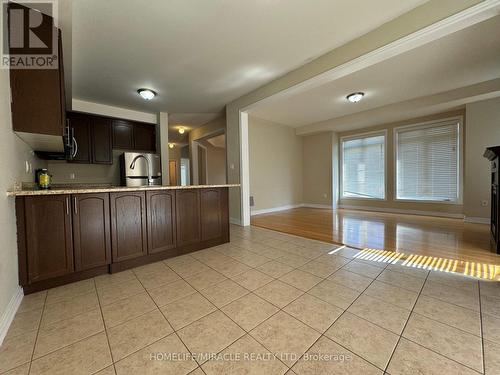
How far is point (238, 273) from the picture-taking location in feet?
7.04

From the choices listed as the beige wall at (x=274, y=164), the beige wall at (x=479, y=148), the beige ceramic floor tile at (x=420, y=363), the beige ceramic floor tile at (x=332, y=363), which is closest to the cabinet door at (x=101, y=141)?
the beige wall at (x=274, y=164)

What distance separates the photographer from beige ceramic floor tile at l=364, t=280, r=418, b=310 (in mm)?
1578

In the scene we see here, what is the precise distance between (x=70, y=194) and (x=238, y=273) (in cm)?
180

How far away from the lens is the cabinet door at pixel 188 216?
2.69 metres

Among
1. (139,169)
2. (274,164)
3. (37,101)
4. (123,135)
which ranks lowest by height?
(139,169)

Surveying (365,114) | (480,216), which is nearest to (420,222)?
(480,216)

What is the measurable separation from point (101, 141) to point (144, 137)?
0.89 metres

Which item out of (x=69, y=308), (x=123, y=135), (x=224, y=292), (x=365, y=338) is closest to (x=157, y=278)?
(x=69, y=308)

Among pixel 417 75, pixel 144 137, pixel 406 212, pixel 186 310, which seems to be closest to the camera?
pixel 186 310

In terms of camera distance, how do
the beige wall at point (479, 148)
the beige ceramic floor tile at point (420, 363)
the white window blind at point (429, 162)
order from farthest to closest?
1. the white window blind at point (429, 162)
2. the beige wall at point (479, 148)
3. the beige ceramic floor tile at point (420, 363)

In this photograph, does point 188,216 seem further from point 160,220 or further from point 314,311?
point 314,311

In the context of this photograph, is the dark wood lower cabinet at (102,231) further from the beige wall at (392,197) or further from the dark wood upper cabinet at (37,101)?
the beige wall at (392,197)

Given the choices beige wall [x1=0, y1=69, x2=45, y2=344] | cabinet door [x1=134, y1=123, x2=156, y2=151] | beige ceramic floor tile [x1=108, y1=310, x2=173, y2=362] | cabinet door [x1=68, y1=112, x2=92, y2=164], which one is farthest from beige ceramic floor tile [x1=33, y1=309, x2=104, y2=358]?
cabinet door [x1=134, y1=123, x2=156, y2=151]

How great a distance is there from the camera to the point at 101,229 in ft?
6.84
